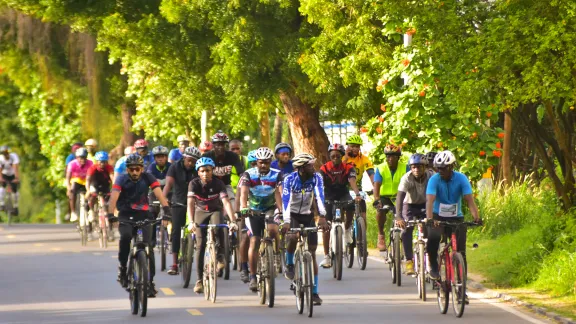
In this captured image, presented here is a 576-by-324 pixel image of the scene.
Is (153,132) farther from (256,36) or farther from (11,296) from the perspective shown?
(11,296)

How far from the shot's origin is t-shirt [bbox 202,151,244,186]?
2138cm

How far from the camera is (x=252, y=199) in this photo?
18.9 metres

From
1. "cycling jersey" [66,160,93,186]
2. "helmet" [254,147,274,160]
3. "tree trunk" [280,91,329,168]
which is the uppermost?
"tree trunk" [280,91,329,168]

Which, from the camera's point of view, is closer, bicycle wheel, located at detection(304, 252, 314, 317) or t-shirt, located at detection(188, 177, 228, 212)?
bicycle wheel, located at detection(304, 252, 314, 317)

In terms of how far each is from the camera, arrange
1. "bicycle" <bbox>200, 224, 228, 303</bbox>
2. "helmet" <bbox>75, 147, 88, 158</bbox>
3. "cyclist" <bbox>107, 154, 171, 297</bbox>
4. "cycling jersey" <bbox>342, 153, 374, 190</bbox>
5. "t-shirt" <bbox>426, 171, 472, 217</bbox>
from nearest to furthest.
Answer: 1. "t-shirt" <bbox>426, 171, 472, 217</bbox>
2. "cyclist" <bbox>107, 154, 171, 297</bbox>
3. "bicycle" <bbox>200, 224, 228, 303</bbox>
4. "cycling jersey" <bbox>342, 153, 374, 190</bbox>
5. "helmet" <bbox>75, 147, 88, 158</bbox>

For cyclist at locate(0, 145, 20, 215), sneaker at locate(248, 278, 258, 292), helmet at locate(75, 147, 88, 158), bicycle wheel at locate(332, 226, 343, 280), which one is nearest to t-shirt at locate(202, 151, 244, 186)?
bicycle wheel at locate(332, 226, 343, 280)

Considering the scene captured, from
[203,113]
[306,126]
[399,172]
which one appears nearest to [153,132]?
[203,113]

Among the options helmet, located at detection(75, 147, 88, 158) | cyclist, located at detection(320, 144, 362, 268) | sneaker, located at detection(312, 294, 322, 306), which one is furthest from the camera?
helmet, located at detection(75, 147, 88, 158)

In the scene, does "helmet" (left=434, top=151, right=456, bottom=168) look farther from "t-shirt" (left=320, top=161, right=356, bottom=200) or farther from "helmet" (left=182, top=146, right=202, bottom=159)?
"t-shirt" (left=320, top=161, right=356, bottom=200)

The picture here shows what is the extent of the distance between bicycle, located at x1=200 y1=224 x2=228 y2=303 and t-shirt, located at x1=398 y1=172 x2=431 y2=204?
2.39 metres

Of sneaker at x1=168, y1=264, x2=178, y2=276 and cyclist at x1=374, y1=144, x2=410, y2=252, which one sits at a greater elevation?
cyclist at x1=374, y1=144, x2=410, y2=252

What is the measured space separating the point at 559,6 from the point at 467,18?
1735 mm

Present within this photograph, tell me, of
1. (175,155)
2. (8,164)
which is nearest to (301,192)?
(175,155)

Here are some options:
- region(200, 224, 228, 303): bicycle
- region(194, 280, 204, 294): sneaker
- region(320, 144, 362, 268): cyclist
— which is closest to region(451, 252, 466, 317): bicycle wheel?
region(200, 224, 228, 303): bicycle
